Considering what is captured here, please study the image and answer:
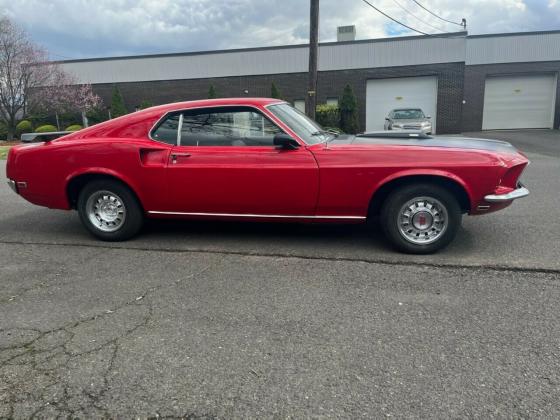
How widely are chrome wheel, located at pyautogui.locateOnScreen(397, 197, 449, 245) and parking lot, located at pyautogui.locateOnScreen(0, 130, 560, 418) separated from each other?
202mm

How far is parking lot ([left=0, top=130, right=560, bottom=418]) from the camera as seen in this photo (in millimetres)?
2254

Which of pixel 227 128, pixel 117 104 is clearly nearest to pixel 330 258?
pixel 227 128

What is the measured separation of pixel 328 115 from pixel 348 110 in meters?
1.09

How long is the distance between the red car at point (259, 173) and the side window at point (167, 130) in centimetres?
1

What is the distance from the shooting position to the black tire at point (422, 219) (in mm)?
4137

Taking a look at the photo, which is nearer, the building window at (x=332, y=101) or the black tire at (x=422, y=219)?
the black tire at (x=422, y=219)

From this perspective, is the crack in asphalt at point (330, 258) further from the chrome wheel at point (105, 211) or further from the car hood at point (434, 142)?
the car hood at point (434, 142)

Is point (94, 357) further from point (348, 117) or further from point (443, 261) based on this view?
point (348, 117)

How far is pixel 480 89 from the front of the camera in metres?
25.2

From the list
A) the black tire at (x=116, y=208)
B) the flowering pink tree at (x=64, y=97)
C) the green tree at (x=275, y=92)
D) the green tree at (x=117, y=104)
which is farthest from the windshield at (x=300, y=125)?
the green tree at (x=117, y=104)

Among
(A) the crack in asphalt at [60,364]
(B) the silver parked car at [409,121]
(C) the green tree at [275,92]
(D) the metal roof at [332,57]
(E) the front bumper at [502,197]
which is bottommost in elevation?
(A) the crack in asphalt at [60,364]

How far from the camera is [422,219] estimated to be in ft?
13.9

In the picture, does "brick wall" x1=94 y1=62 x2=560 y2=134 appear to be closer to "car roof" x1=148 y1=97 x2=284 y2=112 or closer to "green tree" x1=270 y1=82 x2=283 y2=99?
"green tree" x1=270 y1=82 x2=283 y2=99

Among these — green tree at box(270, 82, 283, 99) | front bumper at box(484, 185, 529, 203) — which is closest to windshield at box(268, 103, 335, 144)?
front bumper at box(484, 185, 529, 203)
